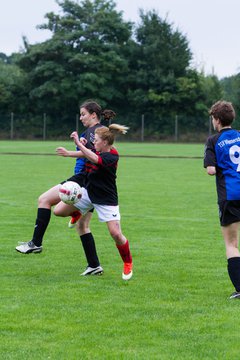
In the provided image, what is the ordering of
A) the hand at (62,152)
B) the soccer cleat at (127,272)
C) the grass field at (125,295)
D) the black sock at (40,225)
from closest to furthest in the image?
the grass field at (125,295) < the hand at (62,152) < the soccer cleat at (127,272) < the black sock at (40,225)

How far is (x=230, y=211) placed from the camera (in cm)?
669

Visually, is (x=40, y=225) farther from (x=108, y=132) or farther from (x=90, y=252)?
(x=108, y=132)

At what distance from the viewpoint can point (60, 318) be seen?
5.91 meters

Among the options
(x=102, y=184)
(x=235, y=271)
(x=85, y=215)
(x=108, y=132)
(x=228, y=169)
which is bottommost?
(x=235, y=271)

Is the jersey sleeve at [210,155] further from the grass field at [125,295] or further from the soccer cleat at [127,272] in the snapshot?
the soccer cleat at [127,272]

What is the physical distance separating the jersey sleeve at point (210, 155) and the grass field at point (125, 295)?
48.5 inches

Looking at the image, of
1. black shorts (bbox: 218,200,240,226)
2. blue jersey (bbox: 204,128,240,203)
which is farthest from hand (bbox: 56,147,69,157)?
black shorts (bbox: 218,200,240,226)

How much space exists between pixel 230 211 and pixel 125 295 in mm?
1245

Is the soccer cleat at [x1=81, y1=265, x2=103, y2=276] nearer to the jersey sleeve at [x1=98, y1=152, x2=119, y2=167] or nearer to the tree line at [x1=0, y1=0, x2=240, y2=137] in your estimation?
the jersey sleeve at [x1=98, y1=152, x2=119, y2=167]

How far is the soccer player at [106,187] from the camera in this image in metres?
7.48

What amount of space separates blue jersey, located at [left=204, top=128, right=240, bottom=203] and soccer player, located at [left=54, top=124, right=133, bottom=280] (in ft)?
3.72

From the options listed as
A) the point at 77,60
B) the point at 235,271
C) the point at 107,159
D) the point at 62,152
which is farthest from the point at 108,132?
the point at 77,60

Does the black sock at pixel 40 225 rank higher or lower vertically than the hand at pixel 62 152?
lower

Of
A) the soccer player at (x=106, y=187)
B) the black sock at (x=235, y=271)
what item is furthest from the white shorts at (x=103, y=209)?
the black sock at (x=235, y=271)
